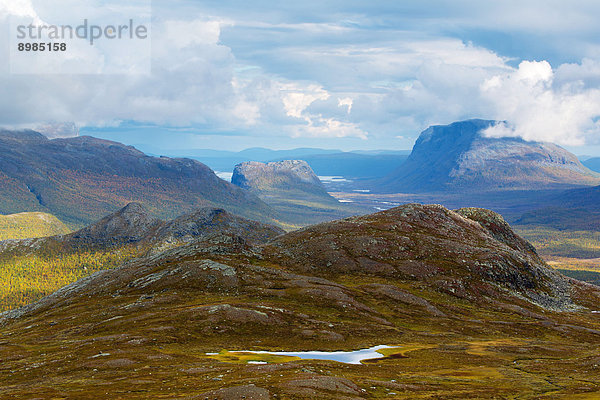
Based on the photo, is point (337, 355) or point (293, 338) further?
point (293, 338)

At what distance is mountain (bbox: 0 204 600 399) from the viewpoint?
7312 centimetres

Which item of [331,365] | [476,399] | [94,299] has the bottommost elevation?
[94,299]

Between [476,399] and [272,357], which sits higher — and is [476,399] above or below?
above

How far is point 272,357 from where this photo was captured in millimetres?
98688

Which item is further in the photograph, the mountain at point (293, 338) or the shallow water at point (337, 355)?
the shallow water at point (337, 355)

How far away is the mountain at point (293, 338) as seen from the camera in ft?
240

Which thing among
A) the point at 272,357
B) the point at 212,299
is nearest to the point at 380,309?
the point at 212,299

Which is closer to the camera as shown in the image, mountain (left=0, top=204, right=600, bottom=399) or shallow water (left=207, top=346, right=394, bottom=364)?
mountain (left=0, top=204, right=600, bottom=399)

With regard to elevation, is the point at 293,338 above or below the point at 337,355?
below

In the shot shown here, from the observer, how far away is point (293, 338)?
382 ft

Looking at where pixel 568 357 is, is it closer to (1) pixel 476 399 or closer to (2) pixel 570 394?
(2) pixel 570 394

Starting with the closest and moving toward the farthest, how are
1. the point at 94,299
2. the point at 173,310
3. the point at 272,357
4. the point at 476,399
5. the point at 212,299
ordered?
the point at 476,399, the point at 272,357, the point at 173,310, the point at 212,299, the point at 94,299

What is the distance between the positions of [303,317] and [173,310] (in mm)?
38866

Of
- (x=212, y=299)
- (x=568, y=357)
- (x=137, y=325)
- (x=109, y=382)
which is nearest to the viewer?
(x=109, y=382)
